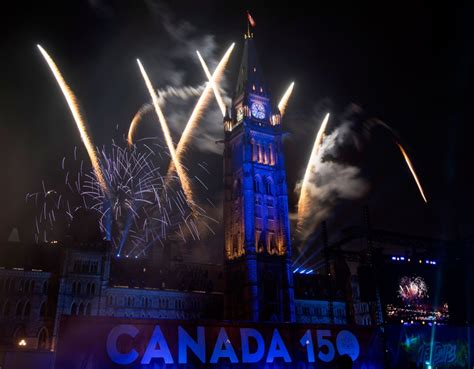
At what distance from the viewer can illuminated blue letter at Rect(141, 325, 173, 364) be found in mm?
24761

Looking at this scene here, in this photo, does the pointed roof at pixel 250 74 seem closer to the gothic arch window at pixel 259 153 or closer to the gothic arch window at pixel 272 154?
the gothic arch window at pixel 259 153

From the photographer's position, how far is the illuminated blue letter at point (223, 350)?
1036 inches

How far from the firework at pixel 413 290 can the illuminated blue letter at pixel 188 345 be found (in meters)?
51.0

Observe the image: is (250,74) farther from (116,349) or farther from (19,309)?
(116,349)

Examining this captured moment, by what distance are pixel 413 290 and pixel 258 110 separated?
137 ft

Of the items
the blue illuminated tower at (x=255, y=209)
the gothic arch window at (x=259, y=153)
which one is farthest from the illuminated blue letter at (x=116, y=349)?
the gothic arch window at (x=259, y=153)

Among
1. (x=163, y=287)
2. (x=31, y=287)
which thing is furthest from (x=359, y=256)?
(x=31, y=287)

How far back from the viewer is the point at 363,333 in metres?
31.4

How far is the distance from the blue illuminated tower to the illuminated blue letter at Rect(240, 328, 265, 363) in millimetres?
42931

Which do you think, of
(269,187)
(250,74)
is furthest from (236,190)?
(250,74)

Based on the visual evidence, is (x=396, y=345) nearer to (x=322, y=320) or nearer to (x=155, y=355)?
(x=155, y=355)

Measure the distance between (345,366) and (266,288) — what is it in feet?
207

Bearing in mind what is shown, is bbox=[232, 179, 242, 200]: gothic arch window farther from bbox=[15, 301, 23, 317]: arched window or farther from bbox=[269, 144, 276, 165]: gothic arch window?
bbox=[15, 301, 23, 317]: arched window

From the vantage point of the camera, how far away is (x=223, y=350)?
26.6 metres
